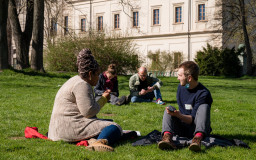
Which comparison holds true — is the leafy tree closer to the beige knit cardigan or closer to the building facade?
the building facade

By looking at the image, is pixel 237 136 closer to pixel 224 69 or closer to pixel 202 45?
pixel 224 69

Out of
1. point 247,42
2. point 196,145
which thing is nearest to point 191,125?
point 196,145

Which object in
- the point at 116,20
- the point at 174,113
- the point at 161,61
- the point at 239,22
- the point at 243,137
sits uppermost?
the point at 116,20

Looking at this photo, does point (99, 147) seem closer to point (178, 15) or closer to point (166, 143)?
point (166, 143)

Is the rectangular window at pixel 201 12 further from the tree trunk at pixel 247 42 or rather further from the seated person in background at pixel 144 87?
the seated person in background at pixel 144 87

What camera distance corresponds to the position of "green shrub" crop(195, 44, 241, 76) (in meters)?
32.1

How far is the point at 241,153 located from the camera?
442 cm

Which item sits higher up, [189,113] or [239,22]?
[239,22]

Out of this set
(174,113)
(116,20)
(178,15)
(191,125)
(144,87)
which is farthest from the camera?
(116,20)

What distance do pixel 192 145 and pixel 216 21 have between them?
111 feet

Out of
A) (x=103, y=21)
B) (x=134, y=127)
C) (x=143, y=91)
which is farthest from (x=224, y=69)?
(x=134, y=127)

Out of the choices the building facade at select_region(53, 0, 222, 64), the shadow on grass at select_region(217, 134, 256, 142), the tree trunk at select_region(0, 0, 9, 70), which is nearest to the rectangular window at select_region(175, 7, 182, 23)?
the building facade at select_region(53, 0, 222, 64)

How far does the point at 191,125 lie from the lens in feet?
16.3

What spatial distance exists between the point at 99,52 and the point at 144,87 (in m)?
14.3
